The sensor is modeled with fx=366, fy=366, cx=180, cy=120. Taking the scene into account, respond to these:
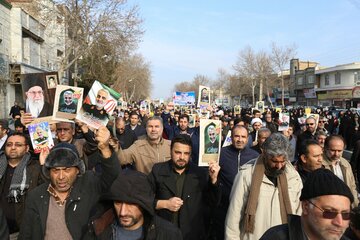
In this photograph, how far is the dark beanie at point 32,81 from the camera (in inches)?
190

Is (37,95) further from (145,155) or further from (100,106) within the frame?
(145,155)

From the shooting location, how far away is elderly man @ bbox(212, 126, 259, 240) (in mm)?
4305

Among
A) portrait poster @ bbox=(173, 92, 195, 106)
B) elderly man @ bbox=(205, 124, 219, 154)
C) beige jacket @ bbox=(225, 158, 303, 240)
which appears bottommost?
beige jacket @ bbox=(225, 158, 303, 240)

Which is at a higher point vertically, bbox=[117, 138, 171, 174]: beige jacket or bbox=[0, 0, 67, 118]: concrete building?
bbox=[0, 0, 67, 118]: concrete building

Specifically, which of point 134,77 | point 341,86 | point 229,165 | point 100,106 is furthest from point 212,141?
point 134,77

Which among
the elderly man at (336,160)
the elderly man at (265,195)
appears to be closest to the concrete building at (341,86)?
the elderly man at (336,160)

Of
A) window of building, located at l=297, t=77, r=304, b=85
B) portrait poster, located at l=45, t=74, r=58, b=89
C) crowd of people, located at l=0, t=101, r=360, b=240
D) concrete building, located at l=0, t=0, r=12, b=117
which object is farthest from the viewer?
window of building, located at l=297, t=77, r=304, b=85

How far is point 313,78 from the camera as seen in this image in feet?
204

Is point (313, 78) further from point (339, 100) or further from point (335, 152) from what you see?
point (335, 152)

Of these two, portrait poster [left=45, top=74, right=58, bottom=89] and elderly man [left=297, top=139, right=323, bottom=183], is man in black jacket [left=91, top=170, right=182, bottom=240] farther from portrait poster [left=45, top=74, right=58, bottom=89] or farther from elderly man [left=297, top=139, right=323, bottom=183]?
portrait poster [left=45, top=74, right=58, bottom=89]

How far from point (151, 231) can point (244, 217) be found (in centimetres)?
114

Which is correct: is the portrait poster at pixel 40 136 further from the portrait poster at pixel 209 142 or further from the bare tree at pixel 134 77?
the bare tree at pixel 134 77

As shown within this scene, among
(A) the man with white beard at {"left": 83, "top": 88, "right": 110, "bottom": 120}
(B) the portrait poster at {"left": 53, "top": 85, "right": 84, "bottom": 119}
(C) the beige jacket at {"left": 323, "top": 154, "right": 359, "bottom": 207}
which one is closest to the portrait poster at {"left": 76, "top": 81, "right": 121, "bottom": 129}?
(A) the man with white beard at {"left": 83, "top": 88, "right": 110, "bottom": 120}

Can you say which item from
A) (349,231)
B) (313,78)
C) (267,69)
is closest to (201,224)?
(349,231)
